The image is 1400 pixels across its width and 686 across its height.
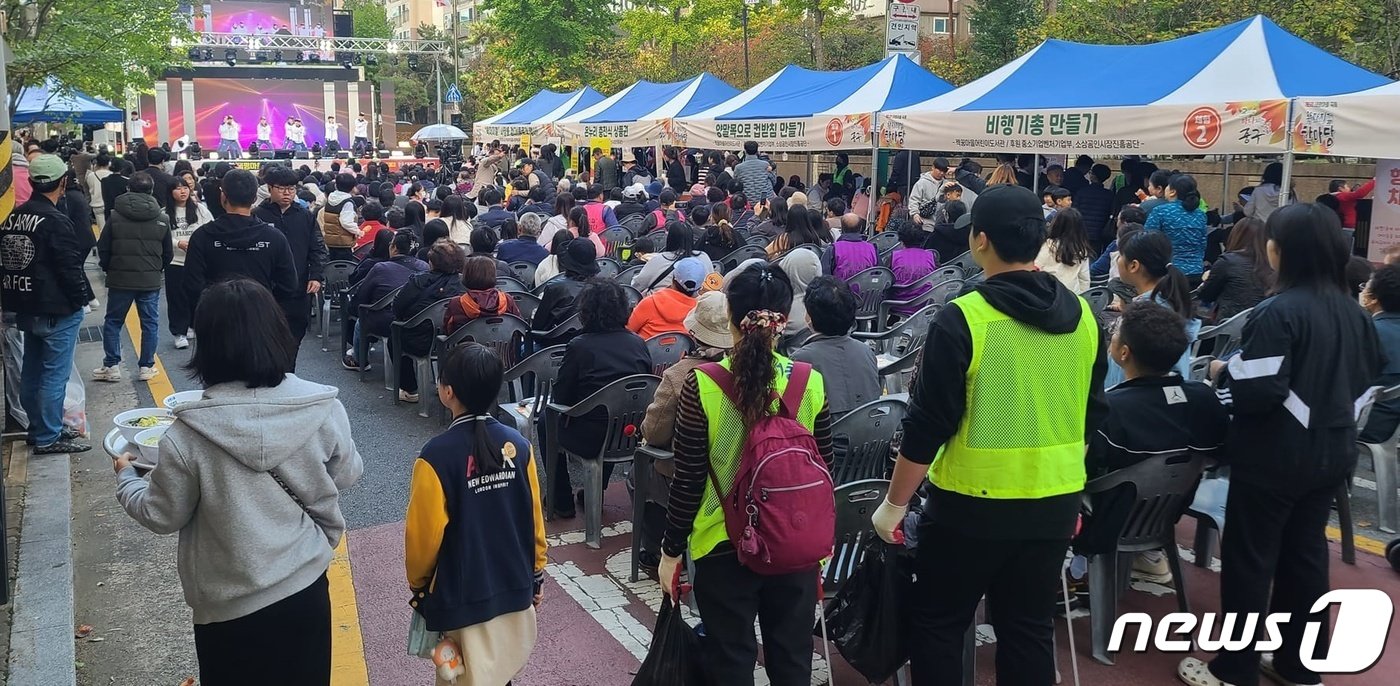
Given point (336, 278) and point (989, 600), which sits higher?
point (336, 278)

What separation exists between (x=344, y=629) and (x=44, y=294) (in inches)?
127

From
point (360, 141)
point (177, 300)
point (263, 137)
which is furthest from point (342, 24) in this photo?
point (177, 300)

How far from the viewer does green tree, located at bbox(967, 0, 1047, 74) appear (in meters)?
27.7

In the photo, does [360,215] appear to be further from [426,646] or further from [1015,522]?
[1015,522]

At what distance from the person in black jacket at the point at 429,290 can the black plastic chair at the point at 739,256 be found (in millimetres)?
2483

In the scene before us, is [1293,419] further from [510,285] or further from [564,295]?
[510,285]

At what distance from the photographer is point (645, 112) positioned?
19328mm

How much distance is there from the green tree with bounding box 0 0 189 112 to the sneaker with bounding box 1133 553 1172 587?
12.1 metres

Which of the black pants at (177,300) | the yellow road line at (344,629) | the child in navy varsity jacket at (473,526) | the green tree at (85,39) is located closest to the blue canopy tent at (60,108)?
the green tree at (85,39)

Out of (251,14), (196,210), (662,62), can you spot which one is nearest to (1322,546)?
(196,210)

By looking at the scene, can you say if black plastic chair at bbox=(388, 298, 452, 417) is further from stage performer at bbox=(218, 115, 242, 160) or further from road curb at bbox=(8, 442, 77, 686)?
stage performer at bbox=(218, 115, 242, 160)

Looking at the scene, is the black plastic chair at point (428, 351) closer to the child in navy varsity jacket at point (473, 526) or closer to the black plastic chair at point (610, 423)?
the black plastic chair at point (610, 423)

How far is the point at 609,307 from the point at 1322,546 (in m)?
3.11

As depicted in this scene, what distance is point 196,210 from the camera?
9.73m
